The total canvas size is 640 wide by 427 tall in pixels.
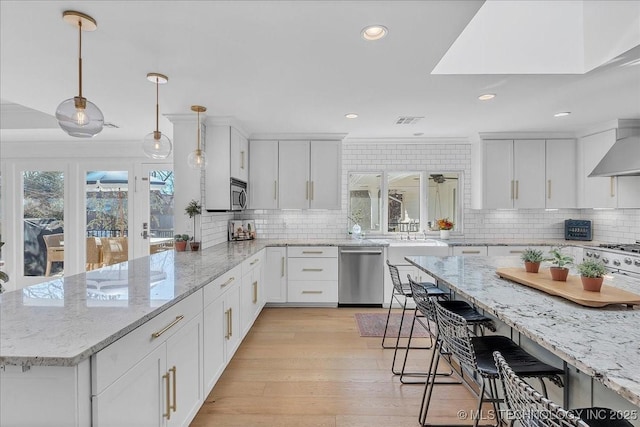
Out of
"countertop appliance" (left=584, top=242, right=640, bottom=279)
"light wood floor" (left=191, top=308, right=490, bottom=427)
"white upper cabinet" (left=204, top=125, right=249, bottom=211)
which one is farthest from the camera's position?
"white upper cabinet" (left=204, top=125, right=249, bottom=211)

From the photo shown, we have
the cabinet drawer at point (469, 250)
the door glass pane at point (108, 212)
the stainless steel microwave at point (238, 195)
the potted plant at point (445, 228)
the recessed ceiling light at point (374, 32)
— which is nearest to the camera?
the recessed ceiling light at point (374, 32)

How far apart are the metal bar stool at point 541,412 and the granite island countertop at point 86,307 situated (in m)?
1.36

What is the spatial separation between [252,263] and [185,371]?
70.0 inches

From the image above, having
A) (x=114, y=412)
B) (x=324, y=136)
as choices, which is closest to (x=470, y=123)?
(x=324, y=136)

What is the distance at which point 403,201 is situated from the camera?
16.6 feet

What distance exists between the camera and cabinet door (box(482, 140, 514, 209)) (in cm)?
454

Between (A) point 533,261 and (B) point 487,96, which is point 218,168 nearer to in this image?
(B) point 487,96

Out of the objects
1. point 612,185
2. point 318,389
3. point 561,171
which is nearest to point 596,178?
point 612,185

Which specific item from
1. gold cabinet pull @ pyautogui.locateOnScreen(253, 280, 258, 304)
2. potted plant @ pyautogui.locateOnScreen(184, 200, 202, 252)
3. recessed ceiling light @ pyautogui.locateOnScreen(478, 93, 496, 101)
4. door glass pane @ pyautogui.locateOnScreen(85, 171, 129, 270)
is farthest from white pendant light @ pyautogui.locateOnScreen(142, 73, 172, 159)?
door glass pane @ pyautogui.locateOnScreen(85, 171, 129, 270)

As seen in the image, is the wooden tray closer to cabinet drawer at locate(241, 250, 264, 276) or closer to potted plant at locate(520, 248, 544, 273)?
potted plant at locate(520, 248, 544, 273)

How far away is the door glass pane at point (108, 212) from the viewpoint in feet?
16.9

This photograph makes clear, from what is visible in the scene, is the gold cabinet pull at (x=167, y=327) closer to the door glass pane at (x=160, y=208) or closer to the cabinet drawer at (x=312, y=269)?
the cabinet drawer at (x=312, y=269)

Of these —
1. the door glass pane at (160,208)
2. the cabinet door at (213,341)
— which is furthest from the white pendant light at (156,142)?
the door glass pane at (160,208)

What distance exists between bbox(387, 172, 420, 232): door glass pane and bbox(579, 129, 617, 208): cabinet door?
2.13m
